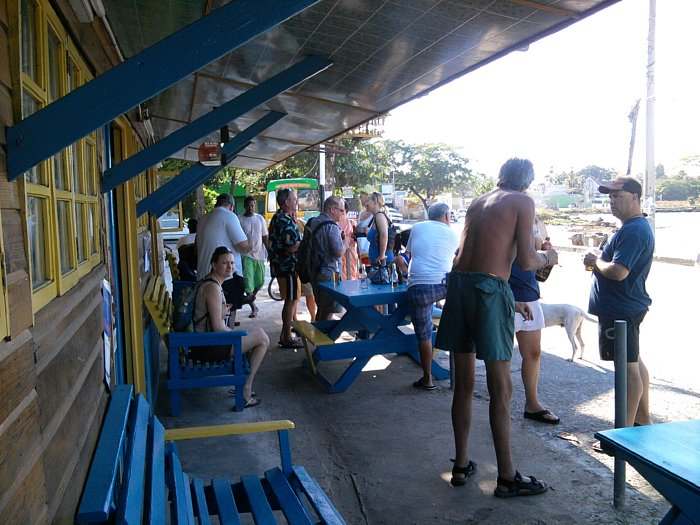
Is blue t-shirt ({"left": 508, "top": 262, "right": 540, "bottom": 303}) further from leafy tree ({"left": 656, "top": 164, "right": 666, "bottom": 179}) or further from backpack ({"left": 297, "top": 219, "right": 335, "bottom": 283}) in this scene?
→ leafy tree ({"left": 656, "top": 164, "right": 666, "bottom": 179})

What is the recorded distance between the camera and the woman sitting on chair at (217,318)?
15.5 feet

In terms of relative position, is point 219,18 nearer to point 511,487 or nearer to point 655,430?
point 655,430

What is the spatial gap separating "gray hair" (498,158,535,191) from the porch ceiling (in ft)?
2.54

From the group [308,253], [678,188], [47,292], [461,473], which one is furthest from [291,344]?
[678,188]

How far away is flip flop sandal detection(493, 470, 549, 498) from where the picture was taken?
11.1 feet

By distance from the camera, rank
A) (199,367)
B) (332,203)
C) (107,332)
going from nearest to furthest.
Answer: (107,332) < (199,367) < (332,203)

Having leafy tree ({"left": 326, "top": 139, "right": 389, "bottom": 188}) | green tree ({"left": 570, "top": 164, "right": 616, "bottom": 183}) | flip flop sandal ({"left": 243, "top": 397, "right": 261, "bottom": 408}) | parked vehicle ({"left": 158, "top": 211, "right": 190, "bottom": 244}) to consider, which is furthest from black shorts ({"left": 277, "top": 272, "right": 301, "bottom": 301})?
green tree ({"left": 570, "top": 164, "right": 616, "bottom": 183})

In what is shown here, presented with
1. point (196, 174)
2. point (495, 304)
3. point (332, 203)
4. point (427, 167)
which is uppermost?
point (427, 167)

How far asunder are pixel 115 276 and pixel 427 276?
2.48 metres

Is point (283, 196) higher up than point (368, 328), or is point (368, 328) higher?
point (283, 196)

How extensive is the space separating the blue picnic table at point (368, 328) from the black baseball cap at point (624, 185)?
6.76 feet

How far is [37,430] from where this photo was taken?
1.38 metres

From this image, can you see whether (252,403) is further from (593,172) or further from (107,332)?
(593,172)

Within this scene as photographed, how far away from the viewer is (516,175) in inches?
139
